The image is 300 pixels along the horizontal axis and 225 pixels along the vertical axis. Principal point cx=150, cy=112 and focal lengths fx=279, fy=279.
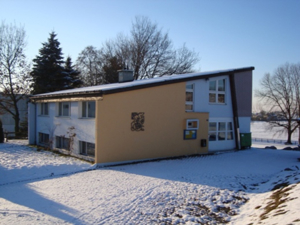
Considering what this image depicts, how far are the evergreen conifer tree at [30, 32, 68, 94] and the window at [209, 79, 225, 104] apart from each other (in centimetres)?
2190

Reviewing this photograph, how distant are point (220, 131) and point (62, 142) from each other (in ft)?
32.7

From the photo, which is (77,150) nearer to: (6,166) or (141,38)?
(6,166)

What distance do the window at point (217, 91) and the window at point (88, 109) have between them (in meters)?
7.53

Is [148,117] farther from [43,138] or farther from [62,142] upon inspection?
[43,138]

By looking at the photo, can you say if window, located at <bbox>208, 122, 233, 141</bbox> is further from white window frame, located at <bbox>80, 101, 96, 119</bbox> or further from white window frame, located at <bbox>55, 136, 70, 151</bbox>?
white window frame, located at <bbox>55, 136, 70, 151</bbox>

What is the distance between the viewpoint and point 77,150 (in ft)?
49.1

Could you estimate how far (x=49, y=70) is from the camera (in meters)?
33.6

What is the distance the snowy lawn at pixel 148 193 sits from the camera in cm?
680

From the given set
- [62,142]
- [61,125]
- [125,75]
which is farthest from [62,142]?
[125,75]

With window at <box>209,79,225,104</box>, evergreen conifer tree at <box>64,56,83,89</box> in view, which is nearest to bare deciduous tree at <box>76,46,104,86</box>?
evergreen conifer tree at <box>64,56,83,89</box>

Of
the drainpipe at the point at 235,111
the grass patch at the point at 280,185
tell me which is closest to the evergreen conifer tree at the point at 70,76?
the drainpipe at the point at 235,111

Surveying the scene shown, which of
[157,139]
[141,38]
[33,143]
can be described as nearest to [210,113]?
[157,139]

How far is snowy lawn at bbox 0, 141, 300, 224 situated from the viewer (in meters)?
6.80

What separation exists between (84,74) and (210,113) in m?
29.7
